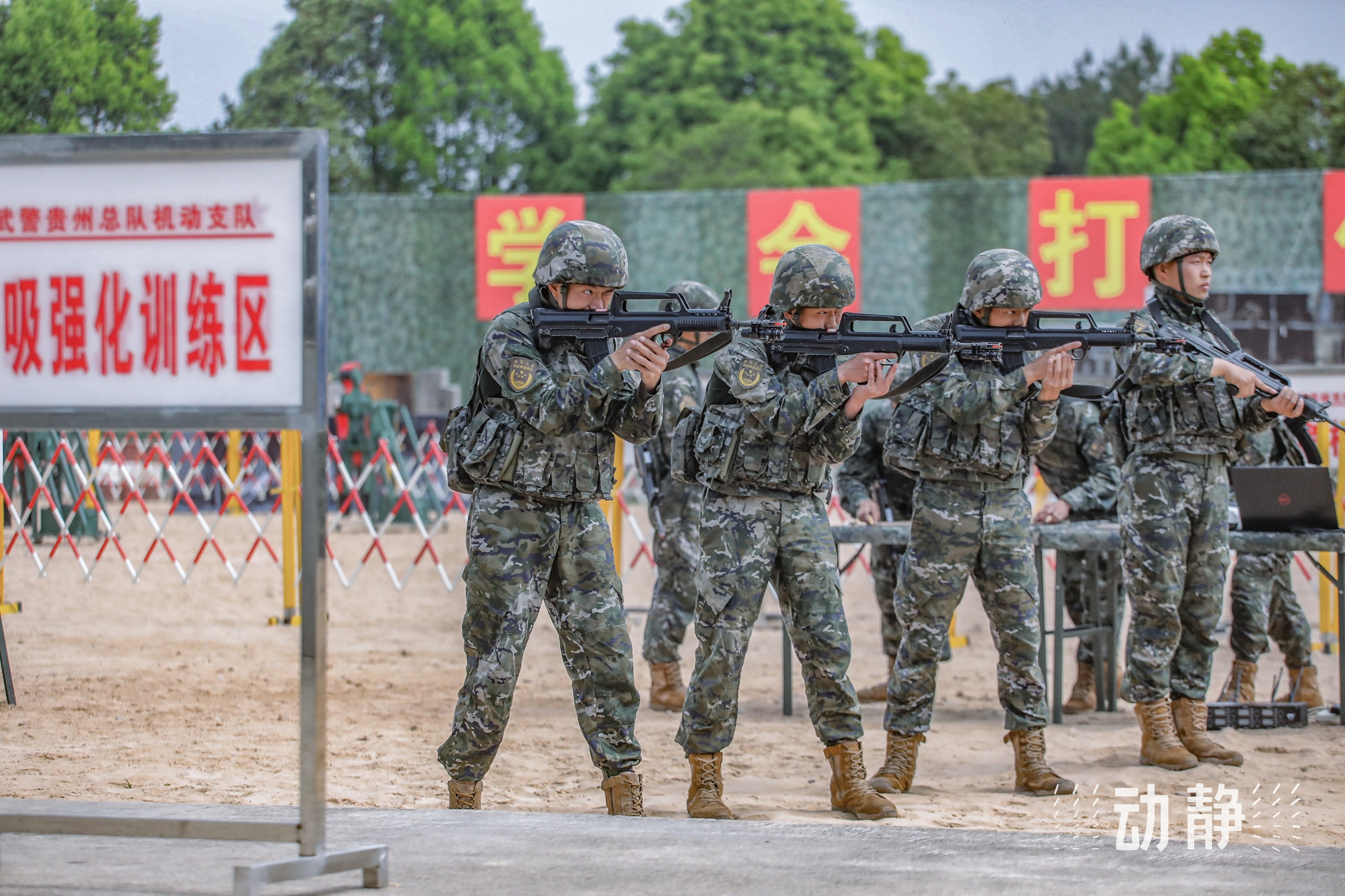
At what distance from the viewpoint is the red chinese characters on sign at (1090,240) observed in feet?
55.9

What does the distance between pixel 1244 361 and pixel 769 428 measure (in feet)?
8.15

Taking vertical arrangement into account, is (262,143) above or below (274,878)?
above

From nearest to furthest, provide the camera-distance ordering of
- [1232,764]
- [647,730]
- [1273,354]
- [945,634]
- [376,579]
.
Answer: [945,634], [1232,764], [647,730], [376,579], [1273,354]

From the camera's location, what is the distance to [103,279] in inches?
124

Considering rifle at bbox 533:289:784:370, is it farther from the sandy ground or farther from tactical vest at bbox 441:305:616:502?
the sandy ground

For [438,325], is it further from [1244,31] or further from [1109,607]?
[1244,31]

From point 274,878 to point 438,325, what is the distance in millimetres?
18420

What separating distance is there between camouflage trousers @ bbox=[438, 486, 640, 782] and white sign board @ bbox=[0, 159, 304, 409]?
4.80 ft

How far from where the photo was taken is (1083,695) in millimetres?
7148

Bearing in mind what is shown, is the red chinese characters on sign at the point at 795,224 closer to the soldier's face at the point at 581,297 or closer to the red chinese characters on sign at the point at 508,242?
the red chinese characters on sign at the point at 508,242

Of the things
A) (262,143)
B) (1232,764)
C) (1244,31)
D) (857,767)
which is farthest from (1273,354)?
(1244,31)

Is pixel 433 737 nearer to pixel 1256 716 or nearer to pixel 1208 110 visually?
pixel 1256 716

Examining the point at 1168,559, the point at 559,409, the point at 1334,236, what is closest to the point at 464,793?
the point at 559,409

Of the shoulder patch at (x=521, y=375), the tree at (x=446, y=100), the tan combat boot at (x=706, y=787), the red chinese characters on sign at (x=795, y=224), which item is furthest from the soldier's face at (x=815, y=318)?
the tree at (x=446, y=100)
